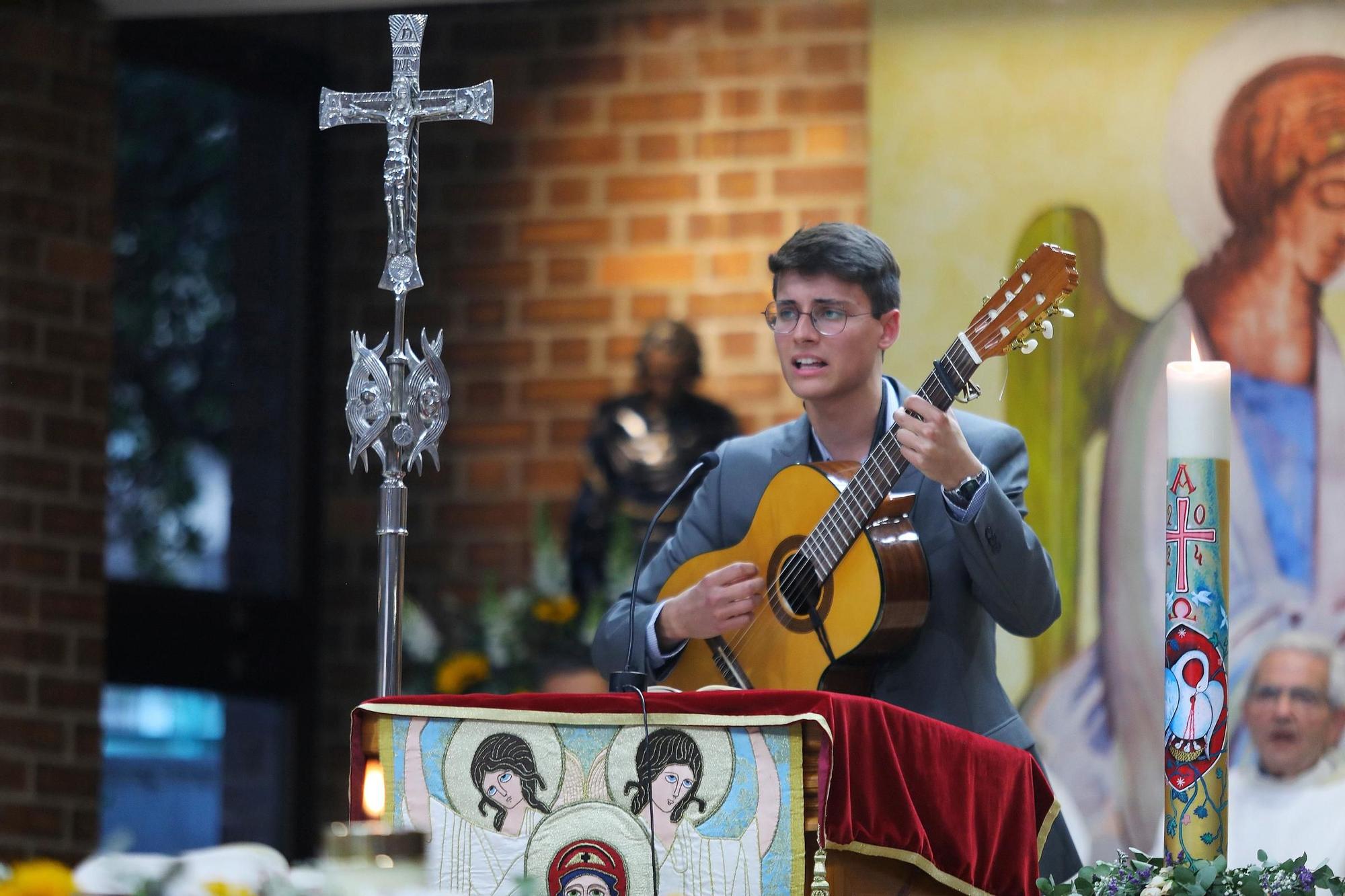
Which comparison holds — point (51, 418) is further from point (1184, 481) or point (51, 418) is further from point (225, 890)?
point (225, 890)

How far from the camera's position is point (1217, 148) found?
4.62m

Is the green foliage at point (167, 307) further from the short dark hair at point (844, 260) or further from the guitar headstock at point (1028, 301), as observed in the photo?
the guitar headstock at point (1028, 301)

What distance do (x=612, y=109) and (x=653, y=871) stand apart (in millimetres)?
3762

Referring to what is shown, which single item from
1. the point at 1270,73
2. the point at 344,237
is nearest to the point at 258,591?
the point at 344,237

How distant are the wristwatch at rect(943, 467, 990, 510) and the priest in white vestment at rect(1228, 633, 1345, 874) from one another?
2319mm

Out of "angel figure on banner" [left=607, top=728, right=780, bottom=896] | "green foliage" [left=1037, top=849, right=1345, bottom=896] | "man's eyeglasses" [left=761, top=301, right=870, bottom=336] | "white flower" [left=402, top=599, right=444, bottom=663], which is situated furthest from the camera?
"white flower" [left=402, top=599, right=444, bottom=663]

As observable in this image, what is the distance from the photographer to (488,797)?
74.3 inches

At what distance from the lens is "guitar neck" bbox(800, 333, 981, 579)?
2316 millimetres

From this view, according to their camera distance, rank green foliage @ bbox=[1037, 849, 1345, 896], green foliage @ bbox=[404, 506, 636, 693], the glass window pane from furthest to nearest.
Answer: the glass window pane < green foliage @ bbox=[404, 506, 636, 693] < green foliage @ bbox=[1037, 849, 1345, 896]

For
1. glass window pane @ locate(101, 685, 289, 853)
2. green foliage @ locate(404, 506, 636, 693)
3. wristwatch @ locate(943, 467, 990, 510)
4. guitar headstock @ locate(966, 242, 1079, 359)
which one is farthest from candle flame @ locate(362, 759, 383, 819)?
glass window pane @ locate(101, 685, 289, 853)

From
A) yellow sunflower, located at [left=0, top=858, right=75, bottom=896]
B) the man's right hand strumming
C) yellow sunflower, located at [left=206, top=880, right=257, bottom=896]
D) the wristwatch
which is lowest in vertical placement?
yellow sunflower, located at [left=206, top=880, right=257, bottom=896]

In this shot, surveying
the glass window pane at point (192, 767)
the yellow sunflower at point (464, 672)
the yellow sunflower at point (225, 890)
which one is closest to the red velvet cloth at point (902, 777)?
the yellow sunflower at point (225, 890)

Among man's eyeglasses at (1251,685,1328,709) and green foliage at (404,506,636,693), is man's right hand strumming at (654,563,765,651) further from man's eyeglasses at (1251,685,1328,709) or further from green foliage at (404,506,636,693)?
man's eyeglasses at (1251,685,1328,709)

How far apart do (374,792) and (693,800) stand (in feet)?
1.12
